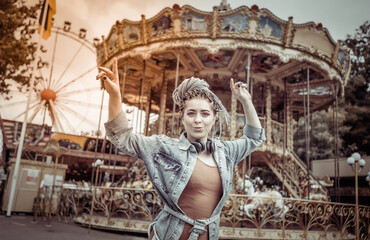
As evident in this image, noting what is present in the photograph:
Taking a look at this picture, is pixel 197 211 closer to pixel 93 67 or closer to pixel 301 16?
pixel 301 16

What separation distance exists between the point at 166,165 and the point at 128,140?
0.22 metres

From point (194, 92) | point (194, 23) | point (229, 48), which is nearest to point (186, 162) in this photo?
point (194, 92)

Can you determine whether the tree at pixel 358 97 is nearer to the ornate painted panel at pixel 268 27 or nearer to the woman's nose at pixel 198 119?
the ornate painted panel at pixel 268 27

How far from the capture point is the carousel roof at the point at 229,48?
354 inches

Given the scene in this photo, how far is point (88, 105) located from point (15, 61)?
13.3 metres

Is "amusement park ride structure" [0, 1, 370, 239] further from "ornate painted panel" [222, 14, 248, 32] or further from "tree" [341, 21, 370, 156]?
"tree" [341, 21, 370, 156]

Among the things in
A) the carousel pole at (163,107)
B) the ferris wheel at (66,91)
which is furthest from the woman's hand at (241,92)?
the ferris wheel at (66,91)

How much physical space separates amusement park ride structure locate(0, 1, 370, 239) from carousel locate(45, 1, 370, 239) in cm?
3

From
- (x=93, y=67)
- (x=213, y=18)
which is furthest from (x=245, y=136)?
(x=93, y=67)

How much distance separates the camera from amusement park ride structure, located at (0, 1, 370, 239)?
701 centimetres

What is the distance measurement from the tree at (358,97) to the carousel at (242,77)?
6.75 meters

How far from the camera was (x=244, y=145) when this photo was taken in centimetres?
176

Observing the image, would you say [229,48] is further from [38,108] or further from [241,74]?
[38,108]

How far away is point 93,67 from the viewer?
76.8 feet
